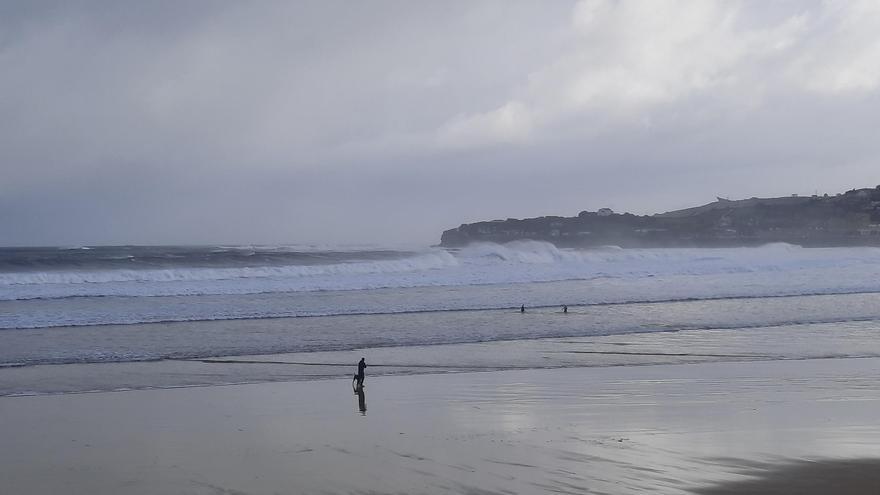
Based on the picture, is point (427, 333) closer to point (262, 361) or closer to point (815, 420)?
point (262, 361)

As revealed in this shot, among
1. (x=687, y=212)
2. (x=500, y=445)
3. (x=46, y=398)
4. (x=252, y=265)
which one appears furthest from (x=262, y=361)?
(x=687, y=212)

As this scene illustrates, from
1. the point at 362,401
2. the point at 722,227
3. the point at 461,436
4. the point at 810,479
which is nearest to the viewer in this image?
the point at 810,479

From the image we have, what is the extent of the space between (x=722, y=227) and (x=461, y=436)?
266 feet

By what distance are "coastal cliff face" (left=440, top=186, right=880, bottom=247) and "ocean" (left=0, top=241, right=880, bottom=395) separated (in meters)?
35.6

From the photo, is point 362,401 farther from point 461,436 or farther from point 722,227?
point 722,227

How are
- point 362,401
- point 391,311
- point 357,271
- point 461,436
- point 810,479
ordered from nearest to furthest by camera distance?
point 810,479 < point 461,436 < point 362,401 < point 391,311 < point 357,271

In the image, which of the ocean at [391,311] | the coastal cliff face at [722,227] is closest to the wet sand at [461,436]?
the ocean at [391,311]

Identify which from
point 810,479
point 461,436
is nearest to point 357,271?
point 461,436

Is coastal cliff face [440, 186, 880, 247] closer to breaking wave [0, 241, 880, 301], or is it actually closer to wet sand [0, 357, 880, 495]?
breaking wave [0, 241, 880, 301]

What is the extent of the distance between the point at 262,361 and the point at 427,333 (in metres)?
5.05

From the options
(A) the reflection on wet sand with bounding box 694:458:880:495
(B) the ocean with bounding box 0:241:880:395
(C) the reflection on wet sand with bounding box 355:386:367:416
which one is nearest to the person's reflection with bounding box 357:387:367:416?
(C) the reflection on wet sand with bounding box 355:386:367:416

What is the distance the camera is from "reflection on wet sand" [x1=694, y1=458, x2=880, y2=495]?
666 centimetres

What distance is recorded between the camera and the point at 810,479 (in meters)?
6.97

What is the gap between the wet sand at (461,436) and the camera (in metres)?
7.03
